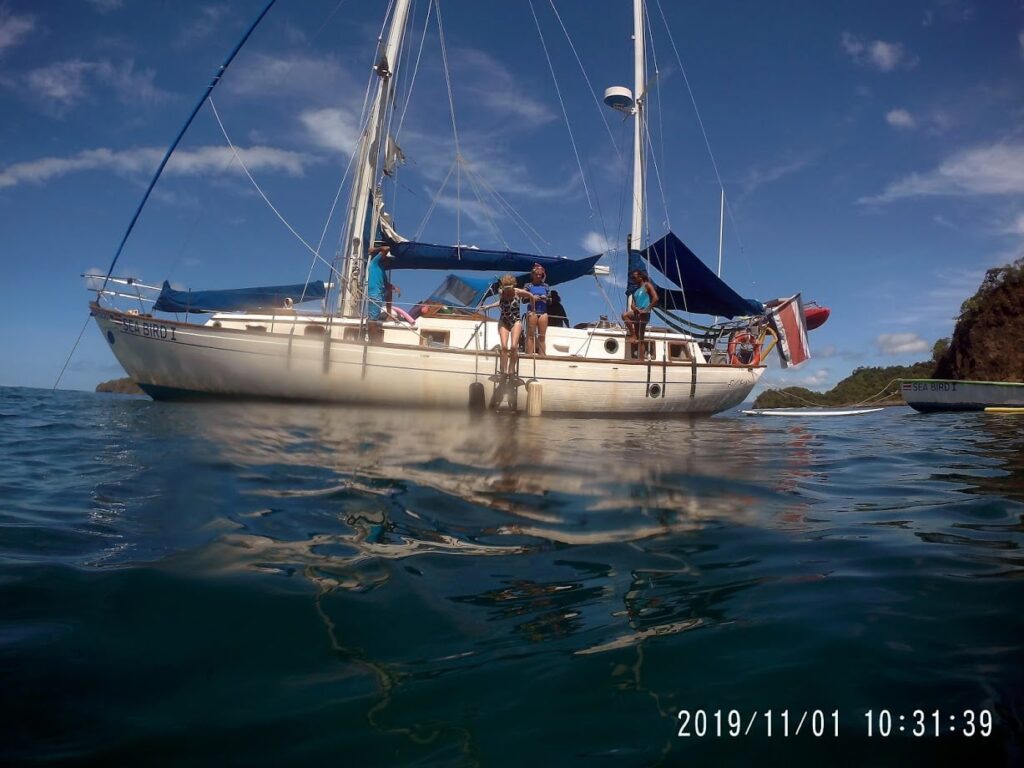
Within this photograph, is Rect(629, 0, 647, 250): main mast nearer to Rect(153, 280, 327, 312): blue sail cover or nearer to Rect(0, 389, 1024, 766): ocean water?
Answer: Rect(153, 280, 327, 312): blue sail cover

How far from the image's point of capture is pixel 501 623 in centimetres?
162

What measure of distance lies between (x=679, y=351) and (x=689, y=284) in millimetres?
1673

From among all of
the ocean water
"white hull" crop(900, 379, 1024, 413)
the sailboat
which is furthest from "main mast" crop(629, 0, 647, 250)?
the ocean water

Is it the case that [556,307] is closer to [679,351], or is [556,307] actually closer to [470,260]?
[470,260]

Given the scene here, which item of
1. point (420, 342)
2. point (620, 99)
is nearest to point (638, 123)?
point (620, 99)

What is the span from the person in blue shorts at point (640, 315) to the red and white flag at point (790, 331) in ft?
10.9

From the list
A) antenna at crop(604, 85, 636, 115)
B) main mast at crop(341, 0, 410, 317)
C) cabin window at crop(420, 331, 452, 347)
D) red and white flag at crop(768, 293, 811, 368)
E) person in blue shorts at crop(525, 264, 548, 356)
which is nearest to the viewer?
cabin window at crop(420, 331, 452, 347)

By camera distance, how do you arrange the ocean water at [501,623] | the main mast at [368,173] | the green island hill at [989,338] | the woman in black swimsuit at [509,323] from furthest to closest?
1. the green island hill at [989,338]
2. the main mast at [368,173]
3. the woman in black swimsuit at [509,323]
4. the ocean water at [501,623]

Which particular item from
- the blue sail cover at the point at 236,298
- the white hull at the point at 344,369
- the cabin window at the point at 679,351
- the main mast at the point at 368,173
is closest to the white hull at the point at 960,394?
the cabin window at the point at 679,351

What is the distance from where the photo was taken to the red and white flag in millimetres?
13297

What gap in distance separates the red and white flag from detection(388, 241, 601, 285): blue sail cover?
5.00 metres

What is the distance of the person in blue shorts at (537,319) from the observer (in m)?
11.2

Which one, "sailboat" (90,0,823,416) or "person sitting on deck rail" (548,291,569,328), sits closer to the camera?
"sailboat" (90,0,823,416)

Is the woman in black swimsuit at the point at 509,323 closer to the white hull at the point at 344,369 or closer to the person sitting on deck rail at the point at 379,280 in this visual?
the white hull at the point at 344,369
